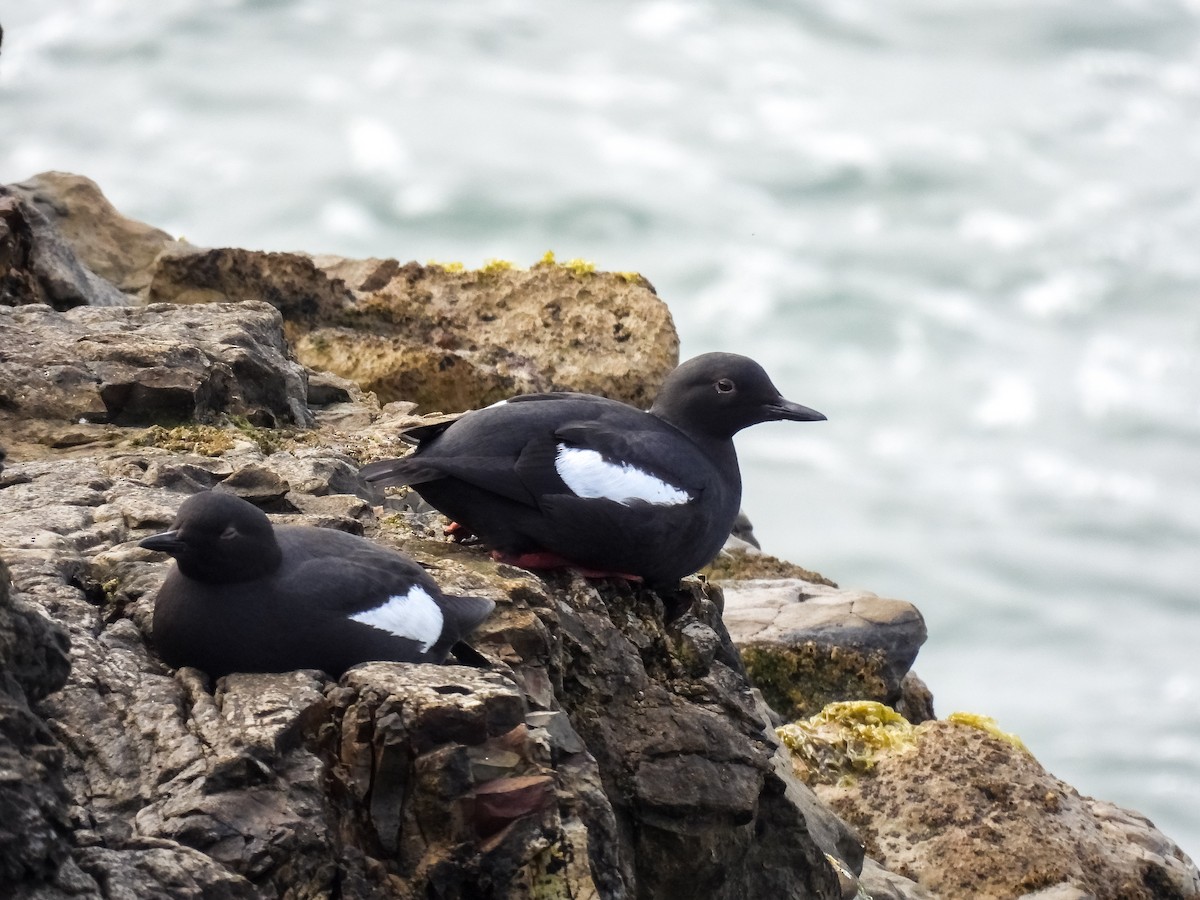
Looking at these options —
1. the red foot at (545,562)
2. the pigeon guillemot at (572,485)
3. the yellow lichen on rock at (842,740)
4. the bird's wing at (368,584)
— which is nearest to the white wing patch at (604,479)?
the pigeon guillemot at (572,485)

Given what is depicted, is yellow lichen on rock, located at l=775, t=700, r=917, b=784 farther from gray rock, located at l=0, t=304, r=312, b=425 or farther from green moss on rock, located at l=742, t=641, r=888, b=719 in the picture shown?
gray rock, located at l=0, t=304, r=312, b=425

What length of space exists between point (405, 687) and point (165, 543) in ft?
3.28

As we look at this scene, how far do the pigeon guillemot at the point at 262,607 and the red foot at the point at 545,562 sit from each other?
1.35 meters

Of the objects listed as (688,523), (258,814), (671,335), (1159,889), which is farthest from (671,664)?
(671,335)

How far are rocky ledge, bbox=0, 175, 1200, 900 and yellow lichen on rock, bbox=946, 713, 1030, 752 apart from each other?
0.13 feet

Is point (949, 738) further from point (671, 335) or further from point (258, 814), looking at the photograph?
point (258, 814)

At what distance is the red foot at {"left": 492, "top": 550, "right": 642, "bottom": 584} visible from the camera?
724 centimetres

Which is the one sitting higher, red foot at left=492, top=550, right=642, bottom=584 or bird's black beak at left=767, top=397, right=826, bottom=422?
bird's black beak at left=767, top=397, right=826, bottom=422

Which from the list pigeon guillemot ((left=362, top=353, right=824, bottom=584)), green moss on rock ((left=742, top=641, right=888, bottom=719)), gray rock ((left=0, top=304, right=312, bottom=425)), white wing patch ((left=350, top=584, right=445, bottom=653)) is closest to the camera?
white wing patch ((left=350, top=584, right=445, bottom=653))

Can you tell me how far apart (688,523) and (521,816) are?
258 cm

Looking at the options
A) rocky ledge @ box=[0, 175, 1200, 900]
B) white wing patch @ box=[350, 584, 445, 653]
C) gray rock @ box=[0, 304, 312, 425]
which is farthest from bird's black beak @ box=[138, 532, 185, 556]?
gray rock @ box=[0, 304, 312, 425]

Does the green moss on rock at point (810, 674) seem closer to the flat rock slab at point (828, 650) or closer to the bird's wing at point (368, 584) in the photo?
the flat rock slab at point (828, 650)

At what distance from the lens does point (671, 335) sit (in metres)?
11.8

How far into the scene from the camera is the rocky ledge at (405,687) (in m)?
4.92
